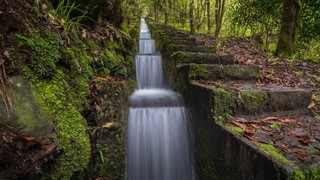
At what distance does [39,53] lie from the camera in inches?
89.8

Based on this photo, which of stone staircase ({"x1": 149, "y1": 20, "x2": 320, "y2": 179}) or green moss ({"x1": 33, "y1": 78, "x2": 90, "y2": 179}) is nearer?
stone staircase ({"x1": 149, "y1": 20, "x2": 320, "y2": 179})

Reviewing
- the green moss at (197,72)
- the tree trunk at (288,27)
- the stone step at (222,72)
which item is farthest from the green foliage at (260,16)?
the green moss at (197,72)

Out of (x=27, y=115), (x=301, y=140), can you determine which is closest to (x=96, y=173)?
(x=27, y=115)

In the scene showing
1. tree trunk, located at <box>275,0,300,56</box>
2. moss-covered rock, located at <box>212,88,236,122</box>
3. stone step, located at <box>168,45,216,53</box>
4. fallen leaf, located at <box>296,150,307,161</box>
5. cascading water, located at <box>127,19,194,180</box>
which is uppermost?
tree trunk, located at <box>275,0,300,56</box>

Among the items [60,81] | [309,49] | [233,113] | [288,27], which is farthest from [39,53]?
[309,49]

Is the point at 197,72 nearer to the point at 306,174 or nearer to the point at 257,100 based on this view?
the point at 257,100

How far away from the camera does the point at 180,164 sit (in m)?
3.60

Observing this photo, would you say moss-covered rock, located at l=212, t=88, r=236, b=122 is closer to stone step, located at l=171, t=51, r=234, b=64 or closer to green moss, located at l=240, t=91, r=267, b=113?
green moss, located at l=240, t=91, r=267, b=113

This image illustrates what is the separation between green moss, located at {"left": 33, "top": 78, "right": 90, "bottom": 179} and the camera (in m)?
2.07

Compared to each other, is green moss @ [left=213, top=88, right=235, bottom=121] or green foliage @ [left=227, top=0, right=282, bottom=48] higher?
green foliage @ [left=227, top=0, right=282, bottom=48]

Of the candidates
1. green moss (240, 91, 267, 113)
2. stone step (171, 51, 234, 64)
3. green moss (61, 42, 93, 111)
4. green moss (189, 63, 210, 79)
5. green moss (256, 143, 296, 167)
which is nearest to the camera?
green moss (256, 143, 296, 167)

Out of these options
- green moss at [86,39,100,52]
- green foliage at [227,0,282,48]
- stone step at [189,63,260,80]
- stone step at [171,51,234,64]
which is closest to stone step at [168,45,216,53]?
stone step at [171,51,234,64]

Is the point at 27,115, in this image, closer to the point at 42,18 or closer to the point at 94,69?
the point at 42,18

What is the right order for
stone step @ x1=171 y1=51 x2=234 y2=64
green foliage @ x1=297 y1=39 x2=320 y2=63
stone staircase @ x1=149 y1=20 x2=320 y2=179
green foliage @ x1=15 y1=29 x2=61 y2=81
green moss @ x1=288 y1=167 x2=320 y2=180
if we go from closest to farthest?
green moss @ x1=288 y1=167 x2=320 y2=180, stone staircase @ x1=149 y1=20 x2=320 y2=179, green foliage @ x1=15 y1=29 x2=61 y2=81, stone step @ x1=171 y1=51 x2=234 y2=64, green foliage @ x1=297 y1=39 x2=320 y2=63
